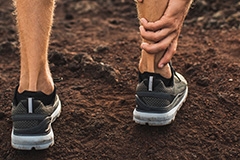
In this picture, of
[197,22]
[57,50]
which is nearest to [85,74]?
[57,50]

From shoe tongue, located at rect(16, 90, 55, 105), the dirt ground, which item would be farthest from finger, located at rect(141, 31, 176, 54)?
shoe tongue, located at rect(16, 90, 55, 105)

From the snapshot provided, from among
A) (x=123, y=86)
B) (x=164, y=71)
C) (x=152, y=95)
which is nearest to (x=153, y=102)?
(x=152, y=95)

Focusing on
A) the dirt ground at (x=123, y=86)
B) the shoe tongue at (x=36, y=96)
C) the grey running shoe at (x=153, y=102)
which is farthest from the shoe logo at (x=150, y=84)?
the shoe tongue at (x=36, y=96)

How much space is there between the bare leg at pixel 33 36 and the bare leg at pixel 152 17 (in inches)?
18.0

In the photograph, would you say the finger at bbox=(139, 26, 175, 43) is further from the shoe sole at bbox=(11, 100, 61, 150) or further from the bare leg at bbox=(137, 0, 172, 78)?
the shoe sole at bbox=(11, 100, 61, 150)

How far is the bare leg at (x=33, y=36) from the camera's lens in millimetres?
2316

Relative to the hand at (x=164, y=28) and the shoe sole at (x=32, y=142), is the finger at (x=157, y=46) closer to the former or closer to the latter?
the hand at (x=164, y=28)

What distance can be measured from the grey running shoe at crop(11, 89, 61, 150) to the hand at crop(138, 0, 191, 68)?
23.6 inches

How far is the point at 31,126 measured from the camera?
2.31 metres

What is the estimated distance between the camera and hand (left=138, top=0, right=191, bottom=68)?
7.66ft

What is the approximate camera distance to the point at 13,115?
237 cm

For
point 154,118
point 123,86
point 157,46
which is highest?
point 157,46

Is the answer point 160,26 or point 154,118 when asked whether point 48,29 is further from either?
point 154,118

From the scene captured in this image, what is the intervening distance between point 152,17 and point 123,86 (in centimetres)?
73
